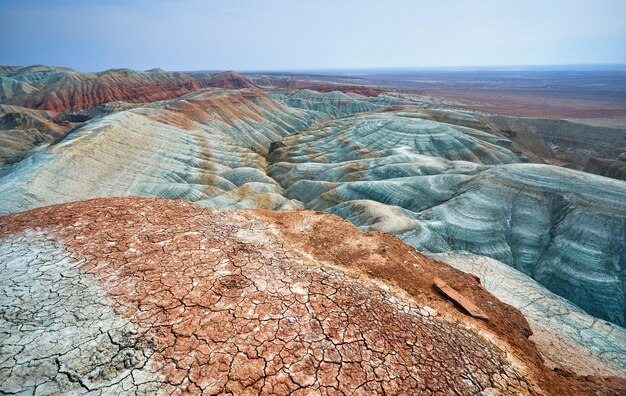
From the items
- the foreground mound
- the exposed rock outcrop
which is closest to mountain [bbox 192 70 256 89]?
the exposed rock outcrop

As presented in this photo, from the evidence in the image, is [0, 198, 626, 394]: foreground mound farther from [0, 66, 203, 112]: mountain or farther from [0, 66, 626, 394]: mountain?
[0, 66, 203, 112]: mountain

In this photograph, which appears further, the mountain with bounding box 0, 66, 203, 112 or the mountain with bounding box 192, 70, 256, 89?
the mountain with bounding box 192, 70, 256, 89

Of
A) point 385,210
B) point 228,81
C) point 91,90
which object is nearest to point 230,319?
point 385,210

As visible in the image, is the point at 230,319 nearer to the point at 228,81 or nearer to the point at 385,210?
the point at 385,210

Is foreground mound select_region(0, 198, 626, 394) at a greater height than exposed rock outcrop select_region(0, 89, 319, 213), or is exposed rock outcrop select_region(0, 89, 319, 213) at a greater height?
foreground mound select_region(0, 198, 626, 394)

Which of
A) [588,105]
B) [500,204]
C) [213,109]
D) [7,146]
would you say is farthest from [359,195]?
[588,105]

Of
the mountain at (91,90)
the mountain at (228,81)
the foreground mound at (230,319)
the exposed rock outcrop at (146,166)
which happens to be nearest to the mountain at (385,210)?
the foreground mound at (230,319)

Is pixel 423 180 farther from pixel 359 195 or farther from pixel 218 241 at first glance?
pixel 218 241

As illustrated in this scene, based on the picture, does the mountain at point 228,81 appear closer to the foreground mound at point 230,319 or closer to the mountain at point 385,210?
the mountain at point 385,210

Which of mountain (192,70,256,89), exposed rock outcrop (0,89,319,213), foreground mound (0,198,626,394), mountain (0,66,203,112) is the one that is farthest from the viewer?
mountain (192,70,256,89)
